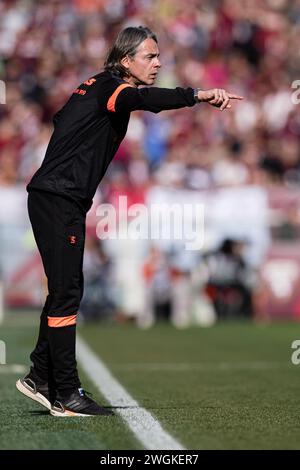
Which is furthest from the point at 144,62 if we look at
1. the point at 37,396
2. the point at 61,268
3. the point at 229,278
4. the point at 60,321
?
the point at 229,278

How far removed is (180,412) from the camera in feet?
18.6

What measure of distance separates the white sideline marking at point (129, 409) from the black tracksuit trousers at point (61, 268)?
15.8 inches

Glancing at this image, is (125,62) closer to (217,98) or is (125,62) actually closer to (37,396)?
(217,98)

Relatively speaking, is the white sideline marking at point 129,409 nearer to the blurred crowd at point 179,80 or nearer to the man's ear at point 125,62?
the man's ear at point 125,62

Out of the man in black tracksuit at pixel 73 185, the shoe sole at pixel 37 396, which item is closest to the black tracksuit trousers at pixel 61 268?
the man in black tracksuit at pixel 73 185

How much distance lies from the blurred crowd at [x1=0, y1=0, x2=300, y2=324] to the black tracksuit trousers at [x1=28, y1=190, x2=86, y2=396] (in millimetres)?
10701

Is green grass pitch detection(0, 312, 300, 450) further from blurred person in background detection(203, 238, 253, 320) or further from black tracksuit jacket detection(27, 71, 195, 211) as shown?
blurred person in background detection(203, 238, 253, 320)

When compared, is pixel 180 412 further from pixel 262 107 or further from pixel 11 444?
pixel 262 107

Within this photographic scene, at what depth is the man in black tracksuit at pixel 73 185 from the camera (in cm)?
545

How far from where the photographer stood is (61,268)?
214 inches

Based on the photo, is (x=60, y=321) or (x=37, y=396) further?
(x=37, y=396)

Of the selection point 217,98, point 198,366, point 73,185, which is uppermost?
point 217,98

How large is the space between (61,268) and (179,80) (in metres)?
12.3

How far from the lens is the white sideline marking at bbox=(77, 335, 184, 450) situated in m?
4.43
